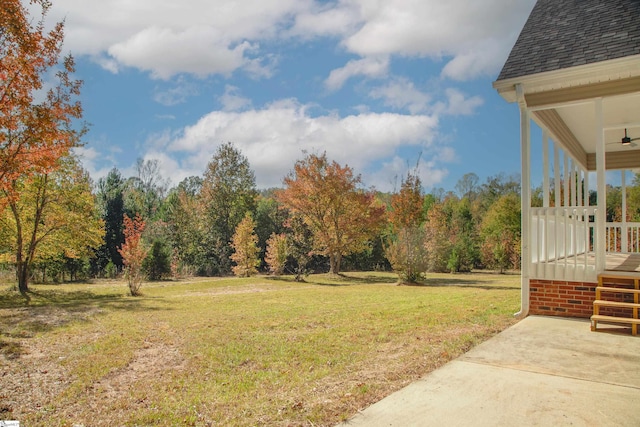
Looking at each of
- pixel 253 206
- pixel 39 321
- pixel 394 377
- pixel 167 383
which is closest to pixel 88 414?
pixel 167 383

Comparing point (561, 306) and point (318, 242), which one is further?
point (318, 242)

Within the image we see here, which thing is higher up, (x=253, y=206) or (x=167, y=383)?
(x=253, y=206)

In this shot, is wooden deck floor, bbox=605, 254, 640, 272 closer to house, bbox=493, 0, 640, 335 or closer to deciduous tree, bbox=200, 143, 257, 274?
house, bbox=493, 0, 640, 335

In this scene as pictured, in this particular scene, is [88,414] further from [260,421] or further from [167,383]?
[260,421]

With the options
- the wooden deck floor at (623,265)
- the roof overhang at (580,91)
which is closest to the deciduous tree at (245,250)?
the roof overhang at (580,91)

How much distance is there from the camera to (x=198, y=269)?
27.6 metres

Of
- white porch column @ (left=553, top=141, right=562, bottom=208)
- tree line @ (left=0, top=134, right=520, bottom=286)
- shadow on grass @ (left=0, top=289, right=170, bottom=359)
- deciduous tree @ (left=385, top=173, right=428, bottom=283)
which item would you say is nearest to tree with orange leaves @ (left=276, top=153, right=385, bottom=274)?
tree line @ (left=0, top=134, right=520, bottom=286)

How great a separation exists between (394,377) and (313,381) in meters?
0.77

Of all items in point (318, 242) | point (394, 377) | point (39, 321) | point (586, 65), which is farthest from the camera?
point (318, 242)

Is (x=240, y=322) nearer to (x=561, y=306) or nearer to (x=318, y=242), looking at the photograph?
(x=561, y=306)

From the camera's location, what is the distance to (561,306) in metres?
6.58

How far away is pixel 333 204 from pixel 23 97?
15.8m

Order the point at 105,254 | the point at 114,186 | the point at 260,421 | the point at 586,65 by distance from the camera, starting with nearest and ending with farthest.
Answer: the point at 260,421 < the point at 586,65 < the point at 105,254 < the point at 114,186

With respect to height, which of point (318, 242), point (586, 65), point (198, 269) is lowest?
point (198, 269)
